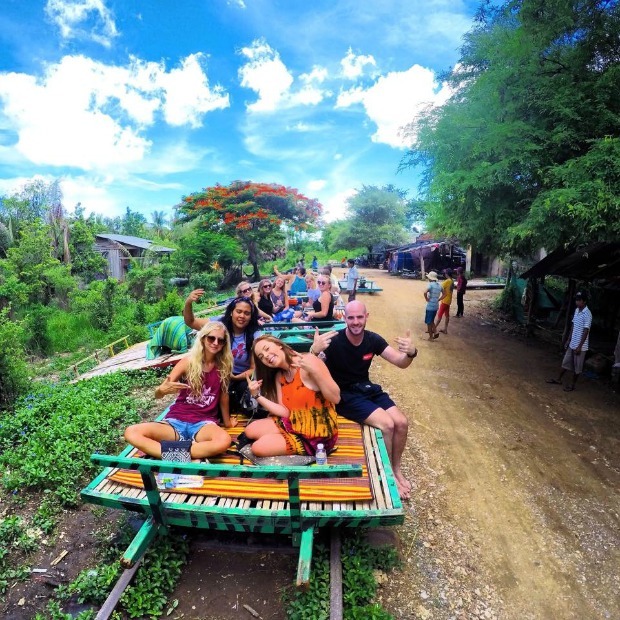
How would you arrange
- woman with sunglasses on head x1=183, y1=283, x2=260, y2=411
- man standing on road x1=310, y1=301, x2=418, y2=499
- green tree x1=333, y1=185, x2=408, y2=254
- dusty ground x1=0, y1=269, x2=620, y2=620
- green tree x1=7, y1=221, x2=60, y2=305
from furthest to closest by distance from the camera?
1. green tree x1=333, y1=185, x2=408, y2=254
2. green tree x1=7, y1=221, x2=60, y2=305
3. woman with sunglasses on head x1=183, y1=283, x2=260, y2=411
4. man standing on road x1=310, y1=301, x2=418, y2=499
5. dusty ground x1=0, y1=269, x2=620, y2=620

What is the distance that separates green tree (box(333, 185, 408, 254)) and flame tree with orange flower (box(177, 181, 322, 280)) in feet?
40.9

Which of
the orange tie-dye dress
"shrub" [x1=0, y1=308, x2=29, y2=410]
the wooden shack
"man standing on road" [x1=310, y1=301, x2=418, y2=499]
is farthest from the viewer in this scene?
the wooden shack

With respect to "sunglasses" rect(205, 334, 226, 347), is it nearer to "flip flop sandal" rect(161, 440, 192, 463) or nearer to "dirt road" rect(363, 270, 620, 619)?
"flip flop sandal" rect(161, 440, 192, 463)

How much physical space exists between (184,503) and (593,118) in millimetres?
7708

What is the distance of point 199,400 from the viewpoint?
12.3ft

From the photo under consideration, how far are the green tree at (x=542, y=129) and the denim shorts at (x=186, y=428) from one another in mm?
5458

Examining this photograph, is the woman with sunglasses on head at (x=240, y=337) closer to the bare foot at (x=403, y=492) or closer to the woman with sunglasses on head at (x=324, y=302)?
the bare foot at (x=403, y=492)

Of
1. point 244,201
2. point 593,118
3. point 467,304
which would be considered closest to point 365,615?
point 593,118

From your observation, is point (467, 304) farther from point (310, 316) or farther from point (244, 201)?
point (244, 201)

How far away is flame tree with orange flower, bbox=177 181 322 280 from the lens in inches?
906

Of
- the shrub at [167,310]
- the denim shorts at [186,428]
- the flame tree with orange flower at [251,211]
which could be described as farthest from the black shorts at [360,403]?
the flame tree with orange flower at [251,211]

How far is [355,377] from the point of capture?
407 centimetres

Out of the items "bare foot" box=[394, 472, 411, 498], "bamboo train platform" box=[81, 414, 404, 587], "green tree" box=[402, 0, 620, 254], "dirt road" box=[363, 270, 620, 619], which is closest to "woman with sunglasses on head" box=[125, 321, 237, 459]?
"bamboo train platform" box=[81, 414, 404, 587]

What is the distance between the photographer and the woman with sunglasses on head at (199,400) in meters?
3.42
